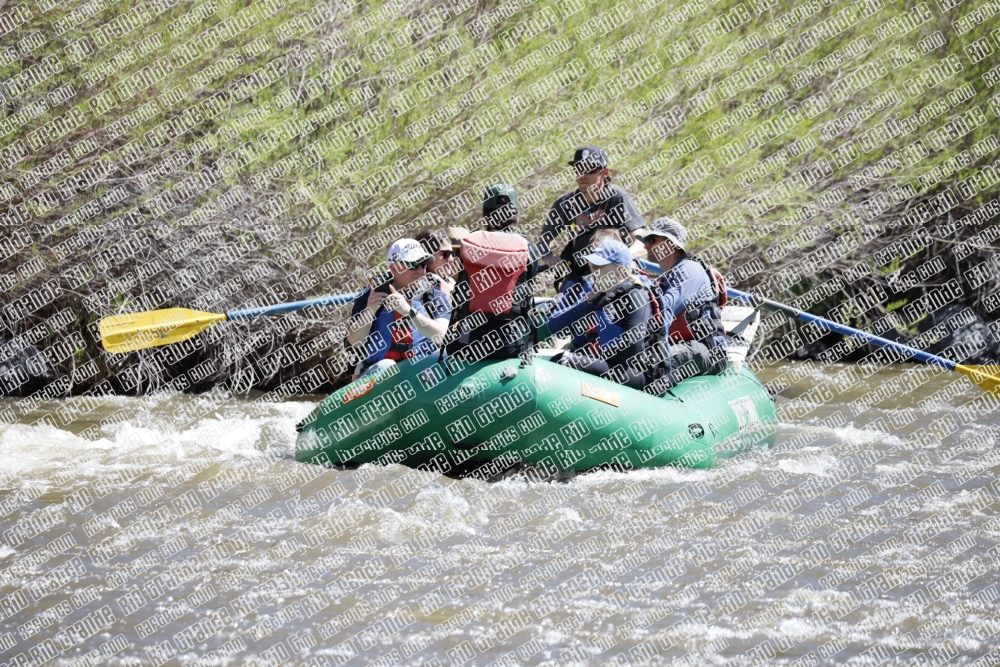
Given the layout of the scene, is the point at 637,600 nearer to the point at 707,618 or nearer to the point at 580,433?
the point at 707,618

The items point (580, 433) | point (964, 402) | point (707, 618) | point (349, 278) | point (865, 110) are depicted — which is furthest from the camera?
point (865, 110)

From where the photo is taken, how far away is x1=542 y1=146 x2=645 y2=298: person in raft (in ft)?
→ 23.9

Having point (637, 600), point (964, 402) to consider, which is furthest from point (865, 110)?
point (637, 600)

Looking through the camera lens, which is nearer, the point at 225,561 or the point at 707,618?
the point at 707,618

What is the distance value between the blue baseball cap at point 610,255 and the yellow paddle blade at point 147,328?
9.04 ft

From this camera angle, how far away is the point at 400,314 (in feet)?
20.3

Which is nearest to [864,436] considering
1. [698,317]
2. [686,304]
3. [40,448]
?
[698,317]

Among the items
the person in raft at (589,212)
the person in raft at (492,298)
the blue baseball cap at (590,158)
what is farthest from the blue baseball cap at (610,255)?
the blue baseball cap at (590,158)

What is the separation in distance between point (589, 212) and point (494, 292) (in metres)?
2.19

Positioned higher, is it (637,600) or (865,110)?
(865,110)

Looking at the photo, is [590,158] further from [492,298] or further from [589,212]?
[492,298]

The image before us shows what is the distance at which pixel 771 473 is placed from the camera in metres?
5.99

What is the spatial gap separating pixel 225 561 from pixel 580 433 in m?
1.81

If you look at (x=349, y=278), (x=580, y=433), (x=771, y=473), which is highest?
(x=349, y=278)
